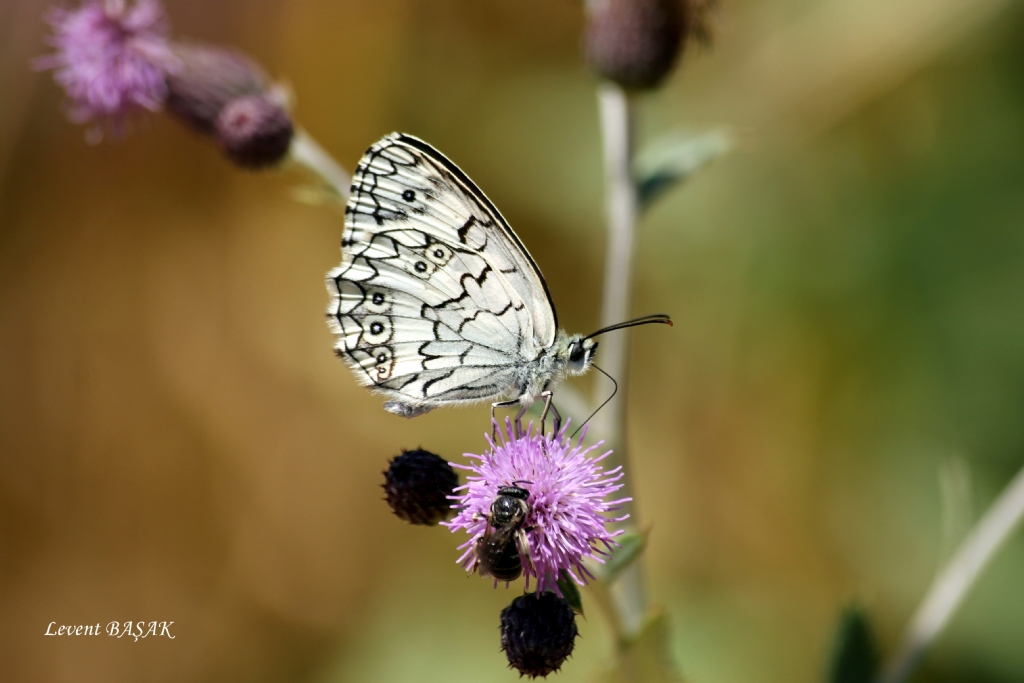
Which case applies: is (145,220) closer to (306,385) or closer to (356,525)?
(306,385)

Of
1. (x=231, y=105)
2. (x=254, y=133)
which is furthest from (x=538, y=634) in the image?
(x=231, y=105)

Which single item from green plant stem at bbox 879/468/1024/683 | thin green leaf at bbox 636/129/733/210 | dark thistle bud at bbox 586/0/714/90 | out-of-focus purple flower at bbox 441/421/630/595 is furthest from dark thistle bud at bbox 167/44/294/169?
green plant stem at bbox 879/468/1024/683

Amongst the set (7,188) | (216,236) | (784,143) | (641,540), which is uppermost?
(7,188)

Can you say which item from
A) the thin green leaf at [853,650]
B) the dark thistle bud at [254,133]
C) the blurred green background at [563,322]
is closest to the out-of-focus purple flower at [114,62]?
the dark thistle bud at [254,133]

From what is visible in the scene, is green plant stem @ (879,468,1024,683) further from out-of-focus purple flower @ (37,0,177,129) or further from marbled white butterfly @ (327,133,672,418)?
out-of-focus purple flower @ (37,0,177,129)

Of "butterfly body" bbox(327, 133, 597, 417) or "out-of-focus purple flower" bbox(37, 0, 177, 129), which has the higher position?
"out-of-focus purple flower" bbox(37, 0, 177, 129)

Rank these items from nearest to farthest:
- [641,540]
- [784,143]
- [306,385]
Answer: [641,540] < [784,143] < [306,385]

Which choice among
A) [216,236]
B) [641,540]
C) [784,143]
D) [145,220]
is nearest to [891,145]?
[784,143]
